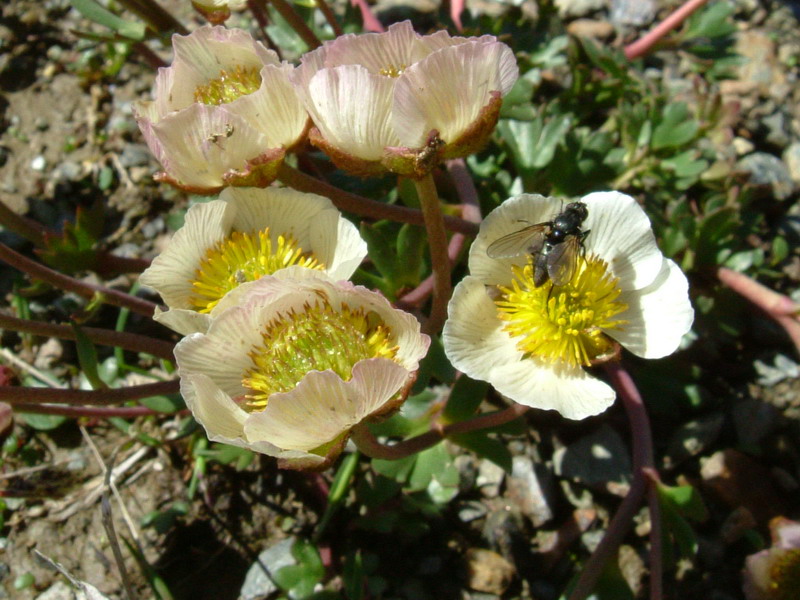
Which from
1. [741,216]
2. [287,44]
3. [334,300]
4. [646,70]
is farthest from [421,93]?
[646,70]

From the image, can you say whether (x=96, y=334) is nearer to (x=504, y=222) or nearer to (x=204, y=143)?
(x=204, y=143)

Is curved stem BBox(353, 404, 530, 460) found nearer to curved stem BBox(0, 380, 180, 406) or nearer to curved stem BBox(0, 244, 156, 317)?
curved stem BBox(0, 380, 180, 406)

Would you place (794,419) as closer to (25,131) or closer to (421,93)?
(421,93)

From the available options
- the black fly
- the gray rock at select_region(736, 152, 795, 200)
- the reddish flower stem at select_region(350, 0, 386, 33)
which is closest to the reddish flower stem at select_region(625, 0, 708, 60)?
the gray rock at select_region(736, 152, 795, 200)

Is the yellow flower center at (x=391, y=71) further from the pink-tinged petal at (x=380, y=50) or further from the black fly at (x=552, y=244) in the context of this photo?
the black fly at (x=552, y=244)

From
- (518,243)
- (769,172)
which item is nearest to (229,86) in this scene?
(518,243)

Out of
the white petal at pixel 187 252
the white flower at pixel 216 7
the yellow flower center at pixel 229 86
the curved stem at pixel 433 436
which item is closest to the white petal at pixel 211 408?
the curved stem at pixel 433 436
